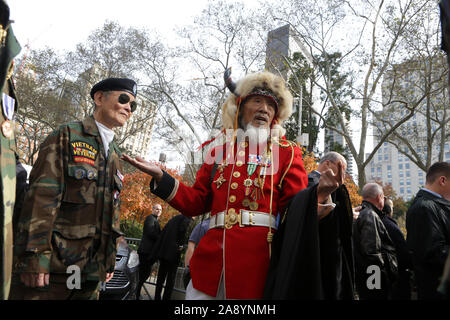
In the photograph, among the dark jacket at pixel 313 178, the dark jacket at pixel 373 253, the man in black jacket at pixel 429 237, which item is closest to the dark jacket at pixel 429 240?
the man in black jacket at pixel 429 237

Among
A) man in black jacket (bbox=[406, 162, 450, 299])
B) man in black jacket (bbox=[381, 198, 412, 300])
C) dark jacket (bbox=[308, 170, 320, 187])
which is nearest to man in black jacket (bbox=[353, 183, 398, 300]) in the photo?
man in black jacket (bbox=[381, 198, 412, 300])

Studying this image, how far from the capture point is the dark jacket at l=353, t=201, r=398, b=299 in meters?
4.18

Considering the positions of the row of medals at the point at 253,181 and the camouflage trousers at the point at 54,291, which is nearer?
the camouflage trousers at the point at 54,291

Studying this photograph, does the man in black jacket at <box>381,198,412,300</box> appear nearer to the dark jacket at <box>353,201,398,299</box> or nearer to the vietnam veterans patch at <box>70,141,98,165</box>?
the dark jacket at <box>353,201,398,299</box>

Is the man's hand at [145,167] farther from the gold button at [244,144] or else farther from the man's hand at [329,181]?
the man's hand at [329,181]

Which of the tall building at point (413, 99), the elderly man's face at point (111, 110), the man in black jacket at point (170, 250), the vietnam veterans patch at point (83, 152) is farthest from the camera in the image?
the tall building at point (413, 99)

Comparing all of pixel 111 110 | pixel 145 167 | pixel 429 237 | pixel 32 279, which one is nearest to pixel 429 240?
pixel 429 237

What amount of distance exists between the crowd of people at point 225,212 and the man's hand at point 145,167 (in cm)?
1

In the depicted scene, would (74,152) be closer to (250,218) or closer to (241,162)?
(241,162)

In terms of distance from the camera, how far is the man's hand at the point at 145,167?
226 cm

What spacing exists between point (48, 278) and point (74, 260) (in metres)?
0.23

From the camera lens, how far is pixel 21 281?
6.88ft

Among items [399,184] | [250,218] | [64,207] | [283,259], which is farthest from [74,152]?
[399,184]

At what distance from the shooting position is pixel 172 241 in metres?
6.85
